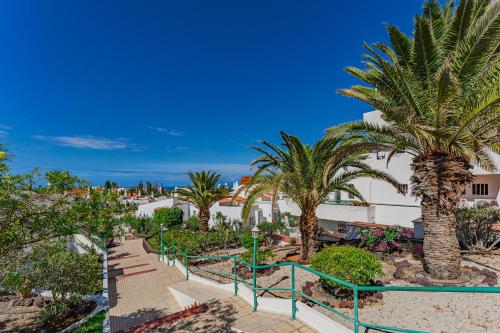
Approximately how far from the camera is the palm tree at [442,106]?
7.36 metres

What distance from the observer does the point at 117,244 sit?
942 inches

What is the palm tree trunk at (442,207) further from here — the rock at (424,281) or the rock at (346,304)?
the rock at (346,304)

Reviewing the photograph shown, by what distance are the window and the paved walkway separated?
18.3 m

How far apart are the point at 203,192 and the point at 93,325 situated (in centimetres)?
1584

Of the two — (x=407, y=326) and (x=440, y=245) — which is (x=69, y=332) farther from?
(x=440, y=245)

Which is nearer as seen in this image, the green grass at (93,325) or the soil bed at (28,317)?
the green grass at (93,325)

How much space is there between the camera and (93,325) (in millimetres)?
7406

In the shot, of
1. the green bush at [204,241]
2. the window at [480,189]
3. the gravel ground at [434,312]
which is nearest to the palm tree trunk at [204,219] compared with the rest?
the green bush at [204,241]

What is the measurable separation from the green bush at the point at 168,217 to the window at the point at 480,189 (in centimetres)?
2385

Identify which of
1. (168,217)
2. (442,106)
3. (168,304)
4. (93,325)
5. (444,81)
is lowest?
(168,304)

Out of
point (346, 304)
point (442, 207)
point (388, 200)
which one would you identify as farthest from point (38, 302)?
point (388, 200)

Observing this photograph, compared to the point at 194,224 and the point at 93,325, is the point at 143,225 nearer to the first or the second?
the point at 194,224

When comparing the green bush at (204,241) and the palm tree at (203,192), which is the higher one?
the palm tree at (203,192)

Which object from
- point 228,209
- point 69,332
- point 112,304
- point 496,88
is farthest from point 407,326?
point 228,209
